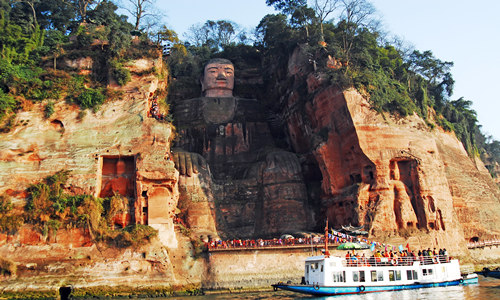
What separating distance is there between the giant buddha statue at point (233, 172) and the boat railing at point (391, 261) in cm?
1258

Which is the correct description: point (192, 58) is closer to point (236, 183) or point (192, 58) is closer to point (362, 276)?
point (236, 183)

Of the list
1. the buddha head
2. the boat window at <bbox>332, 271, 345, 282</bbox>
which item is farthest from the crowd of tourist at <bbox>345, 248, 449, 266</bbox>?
the buddha head

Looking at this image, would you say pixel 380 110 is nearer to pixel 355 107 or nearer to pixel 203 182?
pixel 355 107

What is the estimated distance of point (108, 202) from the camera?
108 feet

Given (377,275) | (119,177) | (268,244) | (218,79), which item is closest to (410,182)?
(268,244)

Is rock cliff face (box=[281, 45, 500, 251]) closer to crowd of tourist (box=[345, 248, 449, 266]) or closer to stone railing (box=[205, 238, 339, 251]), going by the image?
stone railing (box=[205, 238, 339, 251])

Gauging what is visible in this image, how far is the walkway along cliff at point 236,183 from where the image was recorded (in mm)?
30797

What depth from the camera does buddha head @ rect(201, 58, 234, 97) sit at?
168 ft

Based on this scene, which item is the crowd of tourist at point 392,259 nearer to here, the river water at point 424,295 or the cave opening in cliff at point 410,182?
the river water at point 424,295

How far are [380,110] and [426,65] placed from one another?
1920 centimetres

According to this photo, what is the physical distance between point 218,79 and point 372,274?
29696 mm

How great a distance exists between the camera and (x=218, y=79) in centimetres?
5122

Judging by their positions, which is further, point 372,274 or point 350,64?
point 350,64

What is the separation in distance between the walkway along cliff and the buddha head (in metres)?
2.55
